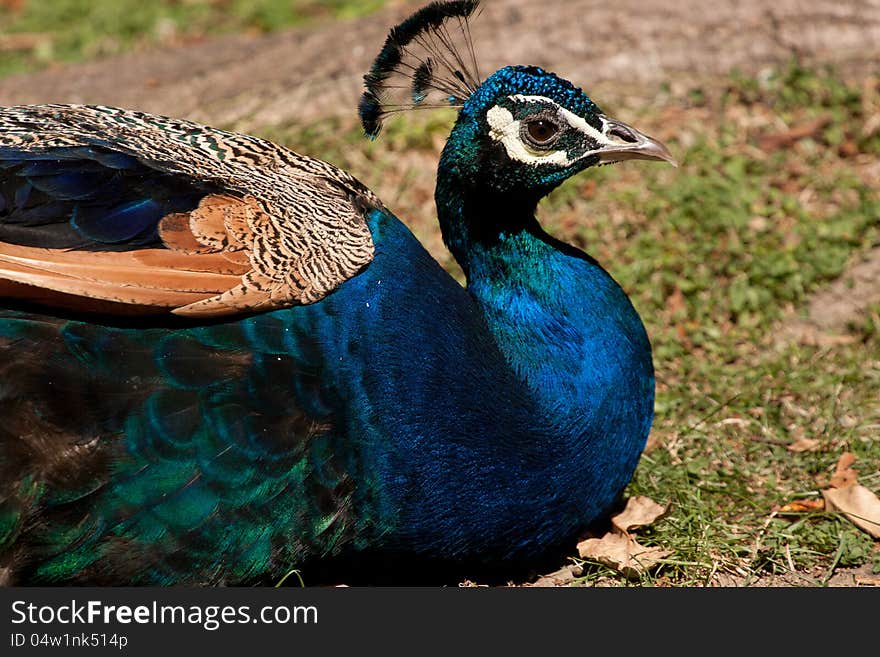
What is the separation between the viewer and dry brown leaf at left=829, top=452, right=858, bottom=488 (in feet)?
9.46

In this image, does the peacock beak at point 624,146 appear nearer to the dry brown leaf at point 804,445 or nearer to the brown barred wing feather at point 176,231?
the brown barred wing feather at point 176,231

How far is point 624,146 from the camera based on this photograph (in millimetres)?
2602

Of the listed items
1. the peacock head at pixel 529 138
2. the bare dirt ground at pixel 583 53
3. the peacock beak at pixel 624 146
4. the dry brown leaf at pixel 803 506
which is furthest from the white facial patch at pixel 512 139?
the bare dirt ground at pixel 583 53

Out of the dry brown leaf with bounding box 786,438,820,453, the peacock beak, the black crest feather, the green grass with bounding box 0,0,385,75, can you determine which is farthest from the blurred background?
the black crest feather

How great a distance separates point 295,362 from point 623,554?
0.87 metres

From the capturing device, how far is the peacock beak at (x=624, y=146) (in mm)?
2598

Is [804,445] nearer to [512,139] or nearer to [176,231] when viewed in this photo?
[512,139]

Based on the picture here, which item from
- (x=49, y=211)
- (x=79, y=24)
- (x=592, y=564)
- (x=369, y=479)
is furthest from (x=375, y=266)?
(x=79, y=24)

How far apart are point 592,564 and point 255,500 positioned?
0.79 metres

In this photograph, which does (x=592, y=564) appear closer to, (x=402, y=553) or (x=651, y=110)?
(x=402, y=553)

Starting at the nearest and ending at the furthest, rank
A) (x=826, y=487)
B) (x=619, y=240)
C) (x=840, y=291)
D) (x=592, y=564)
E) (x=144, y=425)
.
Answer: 1. (x=144, y=425)
2. (x=592, y=564)
3. (x=826, y=487)
4. (x=840, y=291)
5. (x=619, y=240)

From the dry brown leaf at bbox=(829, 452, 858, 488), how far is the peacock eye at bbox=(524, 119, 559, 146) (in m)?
1.09

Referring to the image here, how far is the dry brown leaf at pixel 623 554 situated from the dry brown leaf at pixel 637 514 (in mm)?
28

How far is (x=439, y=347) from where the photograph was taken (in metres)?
2.41
